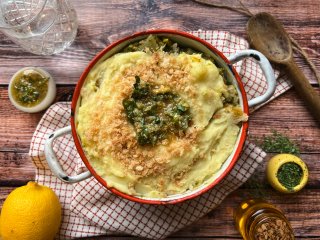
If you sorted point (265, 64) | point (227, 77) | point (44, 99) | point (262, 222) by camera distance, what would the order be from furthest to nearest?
point (44, 99)
point (262, 222)
point (227, 77)
point (265, 64)

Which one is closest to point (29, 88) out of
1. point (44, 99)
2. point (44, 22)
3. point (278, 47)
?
point (44, 99)

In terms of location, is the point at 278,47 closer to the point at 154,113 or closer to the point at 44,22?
the point at 154,113

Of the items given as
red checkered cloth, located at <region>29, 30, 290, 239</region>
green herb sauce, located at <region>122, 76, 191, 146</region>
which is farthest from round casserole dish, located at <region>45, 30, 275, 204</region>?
red checkered cloth, located at <region>29, 30, 290, 239</region>

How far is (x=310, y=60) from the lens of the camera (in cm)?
244

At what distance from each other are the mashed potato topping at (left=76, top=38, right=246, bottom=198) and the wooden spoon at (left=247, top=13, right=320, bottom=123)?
50 cm

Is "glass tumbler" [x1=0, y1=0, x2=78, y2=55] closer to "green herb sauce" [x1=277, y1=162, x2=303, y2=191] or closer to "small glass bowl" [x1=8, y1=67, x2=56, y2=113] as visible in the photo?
"small glass bowl" [x1=8, y1=67, x2=56, y2=113]

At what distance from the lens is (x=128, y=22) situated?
2451mm

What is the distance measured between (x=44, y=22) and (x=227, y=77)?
101cm

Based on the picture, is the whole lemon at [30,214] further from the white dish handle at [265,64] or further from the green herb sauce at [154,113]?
the white dish handle at [265,64]

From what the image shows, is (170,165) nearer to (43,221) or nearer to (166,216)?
(166,216)

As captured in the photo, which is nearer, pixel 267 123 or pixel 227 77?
pixel 227 77

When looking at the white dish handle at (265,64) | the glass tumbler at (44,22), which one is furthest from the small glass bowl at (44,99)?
the white dish handle at (265,64)

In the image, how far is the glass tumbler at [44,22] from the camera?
2.38 meters

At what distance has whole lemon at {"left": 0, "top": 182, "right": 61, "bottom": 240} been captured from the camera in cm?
218
